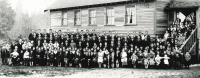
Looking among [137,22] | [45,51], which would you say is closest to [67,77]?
[45,51]

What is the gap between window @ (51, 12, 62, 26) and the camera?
2844cm

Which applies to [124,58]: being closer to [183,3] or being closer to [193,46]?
[193,46]

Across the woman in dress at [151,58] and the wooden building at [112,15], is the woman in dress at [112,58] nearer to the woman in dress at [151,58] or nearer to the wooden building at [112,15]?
the woman in dress at [151,58]

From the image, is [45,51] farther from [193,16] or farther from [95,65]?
[193,16]

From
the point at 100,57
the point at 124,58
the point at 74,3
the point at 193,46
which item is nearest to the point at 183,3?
the point at 193,46

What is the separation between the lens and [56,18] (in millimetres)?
28891

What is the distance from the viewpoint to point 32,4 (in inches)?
4141

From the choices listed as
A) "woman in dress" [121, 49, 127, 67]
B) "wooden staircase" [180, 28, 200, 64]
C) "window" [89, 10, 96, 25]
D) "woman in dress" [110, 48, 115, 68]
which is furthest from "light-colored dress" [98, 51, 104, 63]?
"window" [89, 10, 96, 25]

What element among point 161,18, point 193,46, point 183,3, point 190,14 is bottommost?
point 193,46

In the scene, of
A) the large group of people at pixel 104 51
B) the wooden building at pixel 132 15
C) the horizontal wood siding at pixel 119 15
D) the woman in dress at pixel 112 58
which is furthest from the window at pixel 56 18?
the woman in dress at pixel 112 58

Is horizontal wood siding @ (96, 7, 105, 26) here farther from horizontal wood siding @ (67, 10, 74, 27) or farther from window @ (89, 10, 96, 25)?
horizontal wood siding @ (67, 10, 74, 27)

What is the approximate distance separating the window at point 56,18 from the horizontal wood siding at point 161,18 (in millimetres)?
11282

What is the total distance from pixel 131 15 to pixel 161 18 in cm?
225

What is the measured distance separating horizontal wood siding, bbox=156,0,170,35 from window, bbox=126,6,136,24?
6.05 ft
